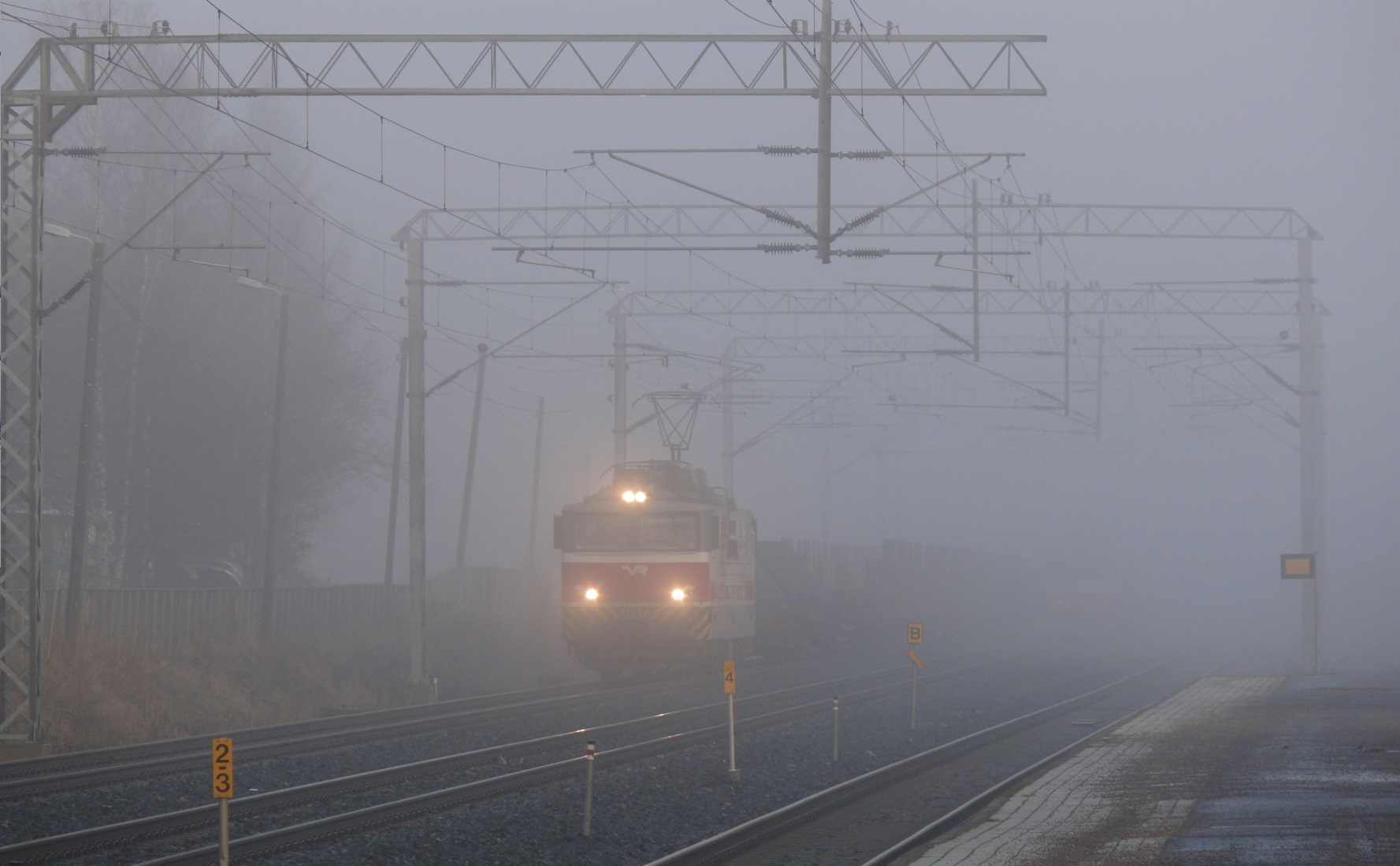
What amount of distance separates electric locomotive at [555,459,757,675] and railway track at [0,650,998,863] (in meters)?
4.44

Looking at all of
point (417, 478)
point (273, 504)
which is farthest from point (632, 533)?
point (273, 504)

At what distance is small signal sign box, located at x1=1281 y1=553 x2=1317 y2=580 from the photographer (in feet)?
108

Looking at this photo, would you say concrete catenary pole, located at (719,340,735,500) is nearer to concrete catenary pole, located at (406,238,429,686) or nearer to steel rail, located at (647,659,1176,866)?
concrete catenary pole, located at (406,238,429,686)

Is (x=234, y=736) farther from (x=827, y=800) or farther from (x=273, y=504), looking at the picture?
(x=273, y=504)

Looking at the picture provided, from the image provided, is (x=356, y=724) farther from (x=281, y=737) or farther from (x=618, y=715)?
(x=618, y=715)

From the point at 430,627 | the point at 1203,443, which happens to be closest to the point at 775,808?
the point at 430,627

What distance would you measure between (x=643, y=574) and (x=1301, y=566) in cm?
1578

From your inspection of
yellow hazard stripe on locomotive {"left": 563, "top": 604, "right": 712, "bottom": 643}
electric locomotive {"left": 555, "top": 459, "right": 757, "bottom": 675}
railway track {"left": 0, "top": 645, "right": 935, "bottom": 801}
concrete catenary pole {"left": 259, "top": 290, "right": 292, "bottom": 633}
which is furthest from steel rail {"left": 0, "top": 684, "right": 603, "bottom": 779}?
concrete catenary pole {"left": 259, "top": 290, "right": 292, "bottom": 633}

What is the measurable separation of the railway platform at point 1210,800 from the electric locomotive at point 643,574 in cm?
825

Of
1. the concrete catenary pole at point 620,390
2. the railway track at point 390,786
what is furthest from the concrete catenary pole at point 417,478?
the concrete catenary pole at point 620,390

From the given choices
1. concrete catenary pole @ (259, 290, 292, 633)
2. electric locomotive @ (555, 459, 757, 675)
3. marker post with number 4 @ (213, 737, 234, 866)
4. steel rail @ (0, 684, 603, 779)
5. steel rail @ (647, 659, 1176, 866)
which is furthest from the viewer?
concrete catenary pole @ (259, 290, 292, 633)

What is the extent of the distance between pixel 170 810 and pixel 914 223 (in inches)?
860

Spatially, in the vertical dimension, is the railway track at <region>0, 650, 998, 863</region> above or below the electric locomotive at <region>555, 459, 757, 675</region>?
below

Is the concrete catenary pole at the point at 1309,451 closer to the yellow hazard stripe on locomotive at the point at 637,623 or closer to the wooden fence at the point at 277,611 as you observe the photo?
the yellow hazard stripe on locomotive at the point at 637,623
